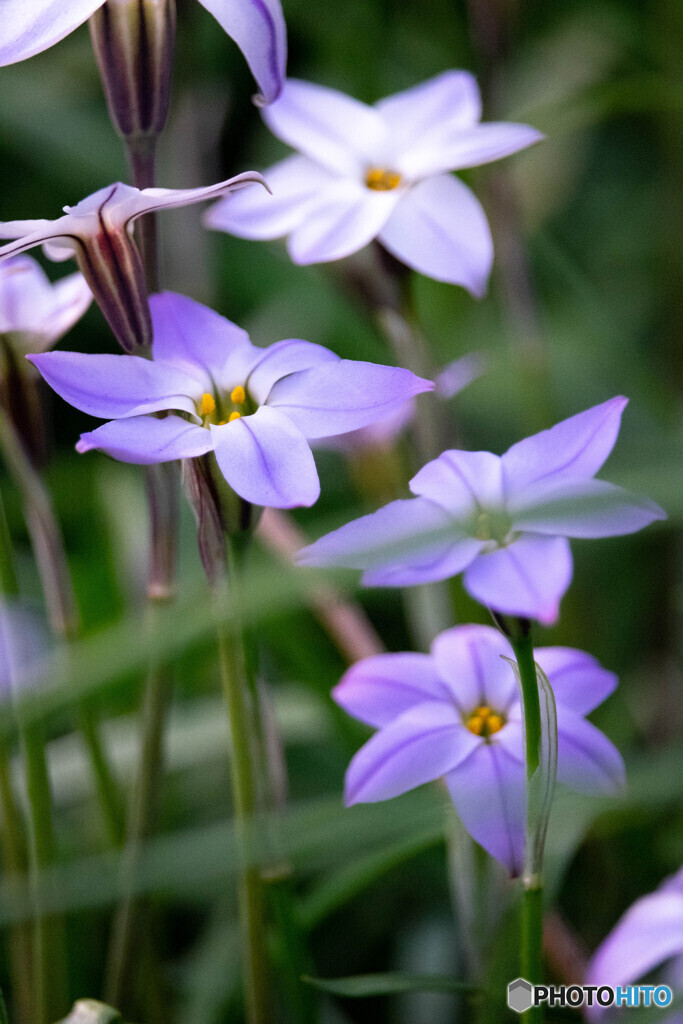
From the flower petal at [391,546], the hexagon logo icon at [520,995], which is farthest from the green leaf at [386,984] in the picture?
the flower petal at [391,546]

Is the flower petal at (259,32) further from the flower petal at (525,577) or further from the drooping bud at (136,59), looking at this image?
the flower petal at (525,577)

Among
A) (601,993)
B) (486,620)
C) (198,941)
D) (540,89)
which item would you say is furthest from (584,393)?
(601,993)

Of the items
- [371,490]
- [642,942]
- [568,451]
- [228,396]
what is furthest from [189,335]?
[371,490]

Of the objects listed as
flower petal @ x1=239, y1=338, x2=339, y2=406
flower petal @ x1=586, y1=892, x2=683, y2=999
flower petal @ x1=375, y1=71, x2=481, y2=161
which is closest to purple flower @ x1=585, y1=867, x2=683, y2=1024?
flower petal @ x1=586, y1=892, x2=683, y2=999

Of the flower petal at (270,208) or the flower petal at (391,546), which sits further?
the flower petal at (270,208)

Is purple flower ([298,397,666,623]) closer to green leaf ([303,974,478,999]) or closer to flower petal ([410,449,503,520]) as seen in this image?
flower petal ([410,449,503,520])

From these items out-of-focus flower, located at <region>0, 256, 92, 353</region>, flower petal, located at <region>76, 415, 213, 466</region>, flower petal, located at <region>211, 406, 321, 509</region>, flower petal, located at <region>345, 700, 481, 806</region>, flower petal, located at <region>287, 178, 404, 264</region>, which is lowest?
flower petal, located at <region>345, 700, 481, 806</region>
